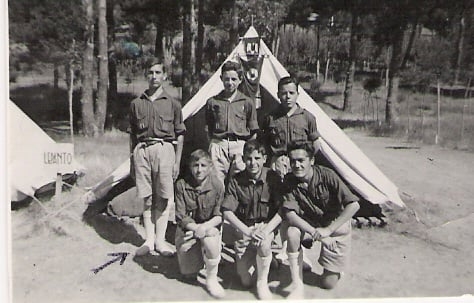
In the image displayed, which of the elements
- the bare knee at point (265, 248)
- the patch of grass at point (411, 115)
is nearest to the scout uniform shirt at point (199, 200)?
the bare knee at point (265, 248)

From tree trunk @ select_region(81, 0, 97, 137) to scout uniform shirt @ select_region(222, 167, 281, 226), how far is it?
1.11 meters

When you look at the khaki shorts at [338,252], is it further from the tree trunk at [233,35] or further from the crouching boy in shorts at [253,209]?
the tree trunk at [233,35]

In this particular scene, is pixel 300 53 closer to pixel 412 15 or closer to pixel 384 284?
pixel 412 15

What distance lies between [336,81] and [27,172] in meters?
2.12

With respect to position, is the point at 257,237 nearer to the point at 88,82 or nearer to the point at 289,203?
the point at 289,203

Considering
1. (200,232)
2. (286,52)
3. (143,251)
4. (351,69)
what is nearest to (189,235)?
(200,232)

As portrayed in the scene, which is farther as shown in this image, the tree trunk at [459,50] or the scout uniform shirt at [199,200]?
the tree trunk at [459,50]

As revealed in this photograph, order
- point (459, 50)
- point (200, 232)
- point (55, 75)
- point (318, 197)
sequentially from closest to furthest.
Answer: point (200, 232), point (318, 197), point (55, 75), point (459, 50)

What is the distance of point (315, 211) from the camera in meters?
3.48

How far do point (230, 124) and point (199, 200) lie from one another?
1.72 ft

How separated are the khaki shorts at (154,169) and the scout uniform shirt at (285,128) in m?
0.63

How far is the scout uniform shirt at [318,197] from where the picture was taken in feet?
11.2

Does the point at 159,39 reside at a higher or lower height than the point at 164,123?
higher

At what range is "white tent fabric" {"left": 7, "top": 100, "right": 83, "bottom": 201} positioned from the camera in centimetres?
360
